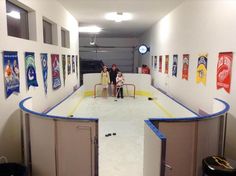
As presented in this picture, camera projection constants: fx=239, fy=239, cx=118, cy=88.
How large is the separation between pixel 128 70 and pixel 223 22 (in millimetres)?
16208

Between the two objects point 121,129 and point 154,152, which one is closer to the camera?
point 154,152

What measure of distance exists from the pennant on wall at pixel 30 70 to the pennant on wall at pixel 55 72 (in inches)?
57.0

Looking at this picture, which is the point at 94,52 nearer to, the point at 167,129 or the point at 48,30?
the point at 48,30

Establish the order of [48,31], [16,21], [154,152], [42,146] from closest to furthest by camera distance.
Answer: [154,152] < [42,146] < [16,21] < [48,31]

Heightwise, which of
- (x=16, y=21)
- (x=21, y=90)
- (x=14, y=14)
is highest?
(x=14, y=14)

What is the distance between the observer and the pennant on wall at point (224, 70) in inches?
162

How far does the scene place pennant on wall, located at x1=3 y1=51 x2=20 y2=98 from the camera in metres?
3.64

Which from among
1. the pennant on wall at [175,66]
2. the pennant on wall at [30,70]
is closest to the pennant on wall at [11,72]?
the pennant on wall at [30,70]

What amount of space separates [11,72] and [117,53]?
16.5 meters

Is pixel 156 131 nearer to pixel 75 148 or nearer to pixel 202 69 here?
pixel 75 148

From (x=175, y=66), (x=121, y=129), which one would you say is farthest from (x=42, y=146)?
(x=175, y=66)

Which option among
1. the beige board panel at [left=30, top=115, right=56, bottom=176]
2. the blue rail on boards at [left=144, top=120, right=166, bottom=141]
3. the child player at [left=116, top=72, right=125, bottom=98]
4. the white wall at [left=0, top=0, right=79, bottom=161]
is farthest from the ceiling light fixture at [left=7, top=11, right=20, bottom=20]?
the child player at [left=116, top=72, right=125, bottom=98]

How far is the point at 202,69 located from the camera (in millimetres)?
5461

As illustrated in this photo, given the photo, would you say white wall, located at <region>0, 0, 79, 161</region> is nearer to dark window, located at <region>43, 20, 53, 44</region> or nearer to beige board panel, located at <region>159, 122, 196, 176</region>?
dark window, located at <region>43, 20, 53, 44</region>
